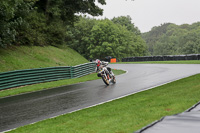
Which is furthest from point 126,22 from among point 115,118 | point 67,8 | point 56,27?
point 115,118

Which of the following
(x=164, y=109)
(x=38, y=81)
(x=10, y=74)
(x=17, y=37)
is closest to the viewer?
(x=164, y=109)

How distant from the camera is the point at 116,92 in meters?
13.4

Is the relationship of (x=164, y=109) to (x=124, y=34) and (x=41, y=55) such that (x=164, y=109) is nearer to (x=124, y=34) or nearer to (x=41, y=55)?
(x=41, y=55)

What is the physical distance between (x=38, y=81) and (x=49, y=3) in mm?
16443

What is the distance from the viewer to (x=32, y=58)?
26531 millimetres

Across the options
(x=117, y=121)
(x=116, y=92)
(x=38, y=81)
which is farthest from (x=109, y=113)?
(x=38, y=81)

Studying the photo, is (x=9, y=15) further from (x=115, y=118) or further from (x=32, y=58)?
(x=115, y=118)

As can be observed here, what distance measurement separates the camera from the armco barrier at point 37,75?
55.4ft

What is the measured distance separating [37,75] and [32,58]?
782 cm

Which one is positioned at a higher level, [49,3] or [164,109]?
[49,3]

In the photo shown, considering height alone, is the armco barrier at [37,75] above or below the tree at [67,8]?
below

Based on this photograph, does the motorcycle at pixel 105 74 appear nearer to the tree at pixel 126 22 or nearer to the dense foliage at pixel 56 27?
the dense foliage at pixel 56 27

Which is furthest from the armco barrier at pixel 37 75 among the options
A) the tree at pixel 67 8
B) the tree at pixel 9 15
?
the tree at pixel 67 8

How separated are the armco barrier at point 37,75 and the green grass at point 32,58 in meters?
3.62
